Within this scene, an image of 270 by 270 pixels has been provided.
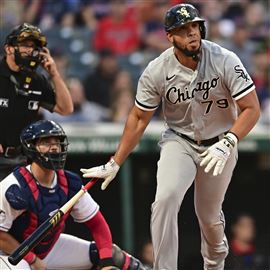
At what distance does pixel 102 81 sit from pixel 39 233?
5.03 m

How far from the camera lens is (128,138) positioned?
6.54 m

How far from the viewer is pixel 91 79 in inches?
440

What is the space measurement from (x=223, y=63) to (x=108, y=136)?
4019mm

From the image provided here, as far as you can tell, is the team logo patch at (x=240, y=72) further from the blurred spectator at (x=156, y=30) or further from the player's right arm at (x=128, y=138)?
the blurred spectator at (x=156, y=30)

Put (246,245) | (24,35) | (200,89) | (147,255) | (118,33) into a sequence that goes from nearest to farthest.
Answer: (200,89)
(24,35)
(147,255)
(246,245)
(118,33)

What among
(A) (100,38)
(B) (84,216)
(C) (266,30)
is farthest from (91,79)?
(B) (84,216)

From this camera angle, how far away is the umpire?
282 inches

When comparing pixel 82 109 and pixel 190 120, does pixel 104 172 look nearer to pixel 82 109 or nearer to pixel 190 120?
pixel 190 120

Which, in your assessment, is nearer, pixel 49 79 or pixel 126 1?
pixel 49 79

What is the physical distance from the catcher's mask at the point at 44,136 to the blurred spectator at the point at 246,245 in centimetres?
369

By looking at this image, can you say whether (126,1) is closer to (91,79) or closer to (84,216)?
(91,79)

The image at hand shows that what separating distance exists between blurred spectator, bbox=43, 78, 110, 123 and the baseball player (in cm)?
401

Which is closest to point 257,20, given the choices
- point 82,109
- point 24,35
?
point 82,109

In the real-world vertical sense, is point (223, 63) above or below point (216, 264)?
above
